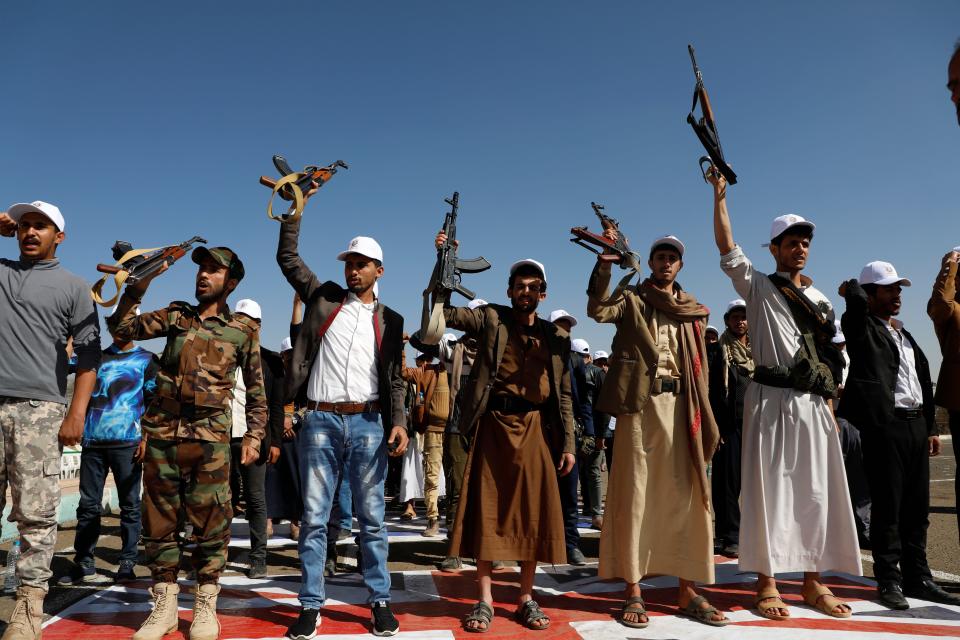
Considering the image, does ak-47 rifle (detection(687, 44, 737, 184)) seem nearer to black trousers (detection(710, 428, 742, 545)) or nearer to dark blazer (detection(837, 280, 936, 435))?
dark blazer (detection(837, 280, 936, 435))

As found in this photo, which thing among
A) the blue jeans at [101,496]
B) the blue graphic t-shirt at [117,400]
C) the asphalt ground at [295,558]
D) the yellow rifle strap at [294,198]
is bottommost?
the asphalt ground at [295,558]

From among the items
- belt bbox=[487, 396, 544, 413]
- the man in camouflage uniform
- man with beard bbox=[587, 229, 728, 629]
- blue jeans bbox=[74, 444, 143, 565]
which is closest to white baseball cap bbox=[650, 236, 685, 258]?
man with beard bbox=[587, 229, 728, 629]

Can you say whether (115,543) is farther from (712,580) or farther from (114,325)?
(712,580)

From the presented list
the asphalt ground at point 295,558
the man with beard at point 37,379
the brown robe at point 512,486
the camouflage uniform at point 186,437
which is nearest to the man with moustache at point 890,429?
the asphalt ground at point 295,558

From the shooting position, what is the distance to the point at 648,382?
14.0ft

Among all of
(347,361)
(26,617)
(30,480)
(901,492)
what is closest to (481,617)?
(347,361)

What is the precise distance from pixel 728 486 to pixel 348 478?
4288mm

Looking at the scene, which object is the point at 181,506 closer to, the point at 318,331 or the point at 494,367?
the point at 318,331

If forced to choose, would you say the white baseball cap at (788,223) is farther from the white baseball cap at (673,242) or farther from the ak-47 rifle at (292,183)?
the ak-47 rifle at (292,183)

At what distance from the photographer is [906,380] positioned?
4.87 meters

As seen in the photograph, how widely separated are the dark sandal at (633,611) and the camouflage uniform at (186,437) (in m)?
2.55

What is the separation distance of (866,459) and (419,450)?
601 cm

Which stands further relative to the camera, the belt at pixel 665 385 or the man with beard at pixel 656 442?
the belt at pixel 665 385

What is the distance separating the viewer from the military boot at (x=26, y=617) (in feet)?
11.2
